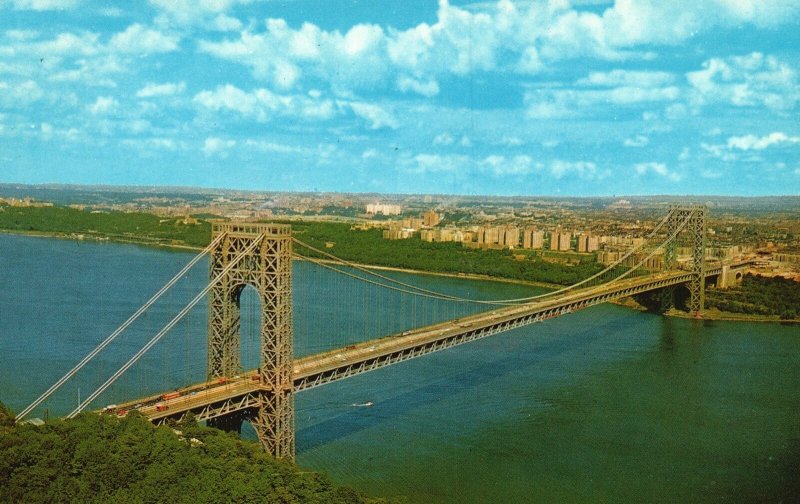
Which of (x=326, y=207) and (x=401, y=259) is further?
(x=326, y=207)

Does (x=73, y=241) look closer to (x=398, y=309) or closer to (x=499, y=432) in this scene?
(x=398, y=309)

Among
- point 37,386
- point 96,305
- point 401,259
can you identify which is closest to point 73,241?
A: point 401,259

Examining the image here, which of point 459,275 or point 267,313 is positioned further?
point 459,275

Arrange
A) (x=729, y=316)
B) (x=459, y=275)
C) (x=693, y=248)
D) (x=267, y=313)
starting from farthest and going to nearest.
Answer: (x=459, y=275)
(x=693, y=248)
(x=729, y=316)
(x=267, y=313)

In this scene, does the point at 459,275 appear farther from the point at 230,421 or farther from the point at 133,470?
the point at 133,470

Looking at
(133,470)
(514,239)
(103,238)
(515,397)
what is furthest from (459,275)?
(133,470)

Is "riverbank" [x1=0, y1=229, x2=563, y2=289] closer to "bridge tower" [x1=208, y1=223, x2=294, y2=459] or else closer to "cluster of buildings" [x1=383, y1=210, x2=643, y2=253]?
"cluster of buildings" [x1=383, y1=210, x2=643, y2=253]
